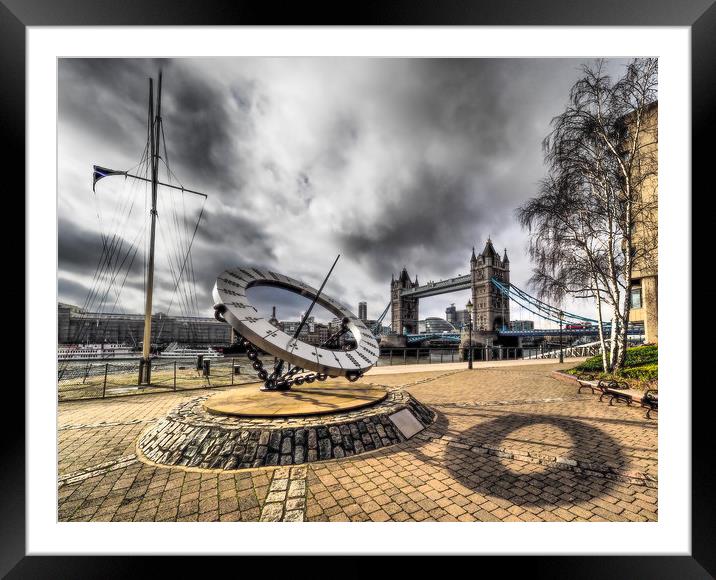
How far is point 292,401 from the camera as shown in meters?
4.66

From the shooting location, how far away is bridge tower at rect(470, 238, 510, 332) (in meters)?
58.9

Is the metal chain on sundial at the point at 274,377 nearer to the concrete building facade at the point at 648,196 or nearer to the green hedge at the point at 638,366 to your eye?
the green hedge at the point at 638,366

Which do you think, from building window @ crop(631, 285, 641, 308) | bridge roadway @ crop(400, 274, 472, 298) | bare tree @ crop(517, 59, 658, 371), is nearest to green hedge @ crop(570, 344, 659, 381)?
bare tree @ crop(517, 59, 658, 371)

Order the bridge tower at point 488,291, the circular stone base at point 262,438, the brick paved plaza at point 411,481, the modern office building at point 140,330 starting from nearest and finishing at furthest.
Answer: the brick paved plaza at point 411,481 → the circular stone base at point 262,438 → the modern office building at point 140,330 → the bridge tower at point 488,291

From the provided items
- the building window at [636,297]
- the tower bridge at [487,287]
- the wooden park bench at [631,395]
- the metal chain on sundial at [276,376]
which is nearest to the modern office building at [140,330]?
the metal chain on sundial at [276,376]

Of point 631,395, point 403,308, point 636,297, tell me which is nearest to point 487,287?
point 403,308

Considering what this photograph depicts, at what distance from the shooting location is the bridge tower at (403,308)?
80562mm
